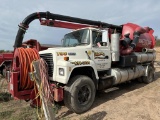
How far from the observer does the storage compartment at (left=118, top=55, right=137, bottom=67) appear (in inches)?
258

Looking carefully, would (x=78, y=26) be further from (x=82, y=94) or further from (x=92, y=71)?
(x=82, y=94)

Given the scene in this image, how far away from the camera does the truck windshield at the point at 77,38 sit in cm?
556

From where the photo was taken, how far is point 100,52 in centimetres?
568

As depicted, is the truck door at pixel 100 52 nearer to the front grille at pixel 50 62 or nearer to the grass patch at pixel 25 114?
the front grille at pixel 50 62

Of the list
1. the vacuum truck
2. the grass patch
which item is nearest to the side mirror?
the vacuum truck

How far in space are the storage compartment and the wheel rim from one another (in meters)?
2.23

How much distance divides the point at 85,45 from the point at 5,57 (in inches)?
126

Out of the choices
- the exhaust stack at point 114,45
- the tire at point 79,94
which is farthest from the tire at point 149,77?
the tire at point 79,94

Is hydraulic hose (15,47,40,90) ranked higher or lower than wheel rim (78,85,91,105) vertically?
higher

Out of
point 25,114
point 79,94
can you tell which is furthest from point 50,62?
point 25,114

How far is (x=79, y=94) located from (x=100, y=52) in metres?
1.69

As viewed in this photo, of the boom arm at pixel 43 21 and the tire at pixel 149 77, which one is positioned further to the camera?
the tire at pixel 149 77

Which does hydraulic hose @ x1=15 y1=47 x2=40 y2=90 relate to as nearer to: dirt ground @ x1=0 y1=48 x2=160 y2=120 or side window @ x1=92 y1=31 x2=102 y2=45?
dirt ground @ x1=0 y1=48 x2=160 y2=120

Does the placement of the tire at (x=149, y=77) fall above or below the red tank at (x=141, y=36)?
below
